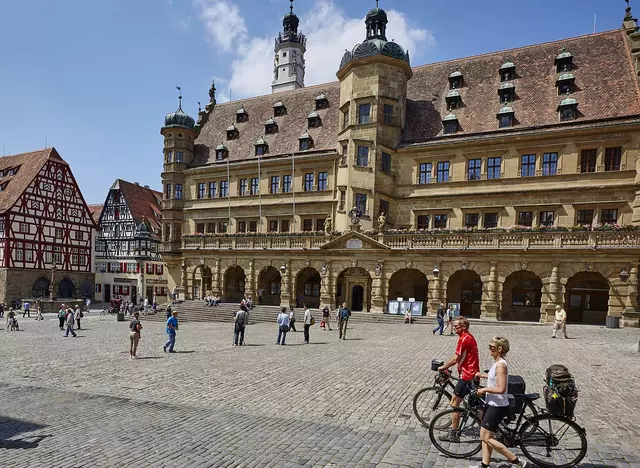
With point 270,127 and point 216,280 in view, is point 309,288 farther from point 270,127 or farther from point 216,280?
point 270,127

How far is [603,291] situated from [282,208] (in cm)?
2583

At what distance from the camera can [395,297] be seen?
35.0 m

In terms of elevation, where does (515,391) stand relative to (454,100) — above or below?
below

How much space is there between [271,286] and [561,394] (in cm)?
3596

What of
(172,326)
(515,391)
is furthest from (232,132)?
(515,391)

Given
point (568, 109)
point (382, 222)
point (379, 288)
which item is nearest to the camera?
point (568, 109)

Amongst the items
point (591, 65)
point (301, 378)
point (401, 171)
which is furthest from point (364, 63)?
point (301, 378)

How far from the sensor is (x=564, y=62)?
3409 cm

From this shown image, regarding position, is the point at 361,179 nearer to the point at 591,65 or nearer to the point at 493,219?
the point at 493,219

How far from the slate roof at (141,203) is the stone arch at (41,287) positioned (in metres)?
13.0

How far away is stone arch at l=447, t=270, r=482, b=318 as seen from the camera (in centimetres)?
3297

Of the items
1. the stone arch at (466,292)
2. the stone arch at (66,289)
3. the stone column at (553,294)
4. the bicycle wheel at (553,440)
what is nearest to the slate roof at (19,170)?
the stone arch at (66,289)

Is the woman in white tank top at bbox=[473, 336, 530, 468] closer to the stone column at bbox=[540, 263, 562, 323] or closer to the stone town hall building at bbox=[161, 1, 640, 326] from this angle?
the stone column at bbox=[540, 263, 562, 323]

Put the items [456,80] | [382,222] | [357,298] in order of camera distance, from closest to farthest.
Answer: [382,222] < [357,298] < [456,80]
